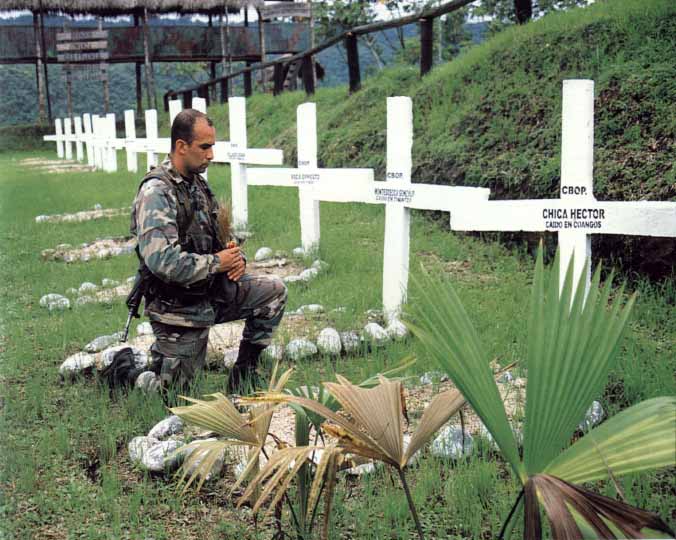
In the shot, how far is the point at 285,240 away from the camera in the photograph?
26.1ft

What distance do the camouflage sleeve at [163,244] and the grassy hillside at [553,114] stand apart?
286cm

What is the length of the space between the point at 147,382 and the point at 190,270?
25.0 inches

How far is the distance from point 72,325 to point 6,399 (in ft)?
4.40

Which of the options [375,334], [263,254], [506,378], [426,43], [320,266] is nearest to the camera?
[506,378]

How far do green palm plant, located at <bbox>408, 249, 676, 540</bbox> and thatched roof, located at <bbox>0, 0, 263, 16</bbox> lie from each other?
30011mm

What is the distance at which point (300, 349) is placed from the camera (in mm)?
4543

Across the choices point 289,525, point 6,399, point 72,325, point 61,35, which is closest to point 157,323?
point 6,399

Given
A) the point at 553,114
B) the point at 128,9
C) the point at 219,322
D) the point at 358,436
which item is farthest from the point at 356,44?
the point at 128,9

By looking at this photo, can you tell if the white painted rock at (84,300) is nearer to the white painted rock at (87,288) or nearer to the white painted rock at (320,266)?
the white painted rock at (87,288)

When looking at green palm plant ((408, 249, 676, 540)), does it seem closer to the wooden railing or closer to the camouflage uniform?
the camouflage uniform

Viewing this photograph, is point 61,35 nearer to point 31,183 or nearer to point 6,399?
point 31,183

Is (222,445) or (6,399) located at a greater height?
(222,445)

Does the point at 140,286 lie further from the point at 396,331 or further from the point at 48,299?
the point at 48,299

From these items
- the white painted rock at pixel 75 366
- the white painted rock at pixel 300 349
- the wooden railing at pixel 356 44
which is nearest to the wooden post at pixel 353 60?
the wooden railing at pixel 356 44
